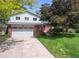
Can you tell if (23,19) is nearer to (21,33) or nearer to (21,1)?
(21,33)

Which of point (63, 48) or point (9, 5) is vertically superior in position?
point (9, 5)

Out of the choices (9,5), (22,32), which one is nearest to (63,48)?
(9,5)

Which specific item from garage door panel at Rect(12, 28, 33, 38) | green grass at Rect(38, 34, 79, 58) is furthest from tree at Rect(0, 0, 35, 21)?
garage door panel at Rect(12, 28, 33, 38)

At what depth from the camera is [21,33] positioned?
39.0 m

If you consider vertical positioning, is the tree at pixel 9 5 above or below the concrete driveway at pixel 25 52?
above

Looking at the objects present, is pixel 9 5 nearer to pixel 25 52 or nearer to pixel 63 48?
pixel 25 52

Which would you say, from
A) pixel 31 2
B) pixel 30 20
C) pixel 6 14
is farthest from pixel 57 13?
pixel 30 20

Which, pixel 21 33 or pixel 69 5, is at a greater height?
pixel 69 5

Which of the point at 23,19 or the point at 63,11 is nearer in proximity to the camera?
the point at 63,11

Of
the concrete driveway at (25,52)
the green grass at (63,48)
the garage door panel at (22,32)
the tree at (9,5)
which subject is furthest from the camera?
the garage door panel at (22,32)

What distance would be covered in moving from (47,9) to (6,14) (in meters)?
11.0

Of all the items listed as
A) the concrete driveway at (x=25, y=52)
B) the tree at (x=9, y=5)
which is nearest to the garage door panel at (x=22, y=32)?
the tree at (x=9, y=5)

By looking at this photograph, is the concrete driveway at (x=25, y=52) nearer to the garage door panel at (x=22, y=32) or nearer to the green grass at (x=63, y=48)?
the green grass at (x=63, y=48)

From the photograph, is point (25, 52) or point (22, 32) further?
point (22, 32)
